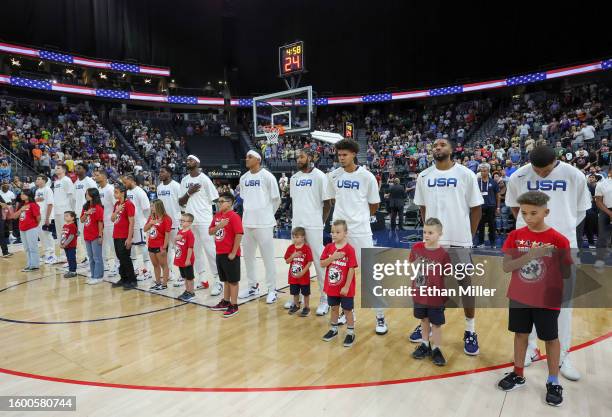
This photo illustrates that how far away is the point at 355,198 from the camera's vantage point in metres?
4.27

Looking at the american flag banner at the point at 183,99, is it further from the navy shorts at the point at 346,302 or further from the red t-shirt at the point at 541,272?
the red t-shirt at the point at 541,272

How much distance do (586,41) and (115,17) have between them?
98.4ft

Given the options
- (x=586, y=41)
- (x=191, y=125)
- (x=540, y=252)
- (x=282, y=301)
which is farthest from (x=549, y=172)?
(x=191, y=125)

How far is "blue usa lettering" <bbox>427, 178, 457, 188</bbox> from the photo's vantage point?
143 inches

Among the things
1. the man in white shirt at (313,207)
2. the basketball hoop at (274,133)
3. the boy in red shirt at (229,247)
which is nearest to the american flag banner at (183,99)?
the basketball hoop at (274,133)

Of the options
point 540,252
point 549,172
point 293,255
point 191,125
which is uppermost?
point 191,125

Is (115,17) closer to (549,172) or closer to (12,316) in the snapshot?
(12,316)

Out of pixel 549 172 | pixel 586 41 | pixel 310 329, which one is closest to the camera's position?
pixel 549 172

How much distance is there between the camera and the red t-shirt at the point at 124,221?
5.99 m

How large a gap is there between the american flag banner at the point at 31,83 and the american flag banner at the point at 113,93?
289cm

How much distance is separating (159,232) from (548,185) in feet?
16.4

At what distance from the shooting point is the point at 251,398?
2.86 meters

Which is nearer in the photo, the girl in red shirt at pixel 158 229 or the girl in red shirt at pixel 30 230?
the girl in red shirt at pixel 158 229

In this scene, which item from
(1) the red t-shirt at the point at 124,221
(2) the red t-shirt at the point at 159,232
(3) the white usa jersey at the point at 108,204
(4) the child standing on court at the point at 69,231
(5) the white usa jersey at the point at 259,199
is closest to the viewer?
(5) the white usa jersey at the point at 259,199
